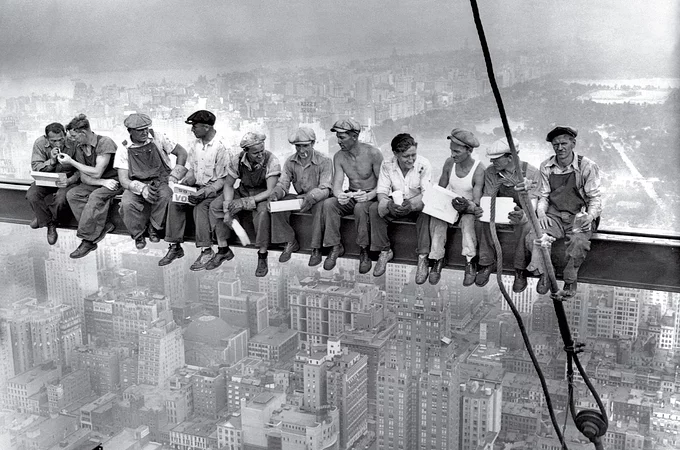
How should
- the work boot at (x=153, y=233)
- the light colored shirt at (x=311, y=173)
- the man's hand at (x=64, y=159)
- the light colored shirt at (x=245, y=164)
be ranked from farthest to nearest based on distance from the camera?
the man's hand at (x=64, y=159) → the work boot at (x=153, y=233) → the light colored shirt at (x=245, y=164) → the light colored shirt at (x=311, y=173)

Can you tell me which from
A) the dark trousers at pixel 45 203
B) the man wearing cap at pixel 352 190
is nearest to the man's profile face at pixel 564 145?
the man wearing cap at pixel 352 190

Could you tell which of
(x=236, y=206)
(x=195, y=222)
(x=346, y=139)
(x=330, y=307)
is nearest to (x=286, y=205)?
(x=236, y=206)

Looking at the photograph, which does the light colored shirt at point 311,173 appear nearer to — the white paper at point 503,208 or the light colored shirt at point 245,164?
the light colored shirt at point 245,164

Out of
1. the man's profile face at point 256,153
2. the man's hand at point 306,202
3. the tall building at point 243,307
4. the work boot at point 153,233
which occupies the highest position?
the man's profile face at point 256,153

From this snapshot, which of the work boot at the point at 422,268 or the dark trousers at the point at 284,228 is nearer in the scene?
the work boot at the point at 422,268

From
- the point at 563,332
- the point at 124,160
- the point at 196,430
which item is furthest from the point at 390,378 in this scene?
the point at 563,332

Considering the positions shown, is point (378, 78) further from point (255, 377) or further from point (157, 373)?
point (157, 373)

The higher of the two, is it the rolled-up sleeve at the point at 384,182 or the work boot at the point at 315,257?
the rolled-up sleeve at the point at 384,182
